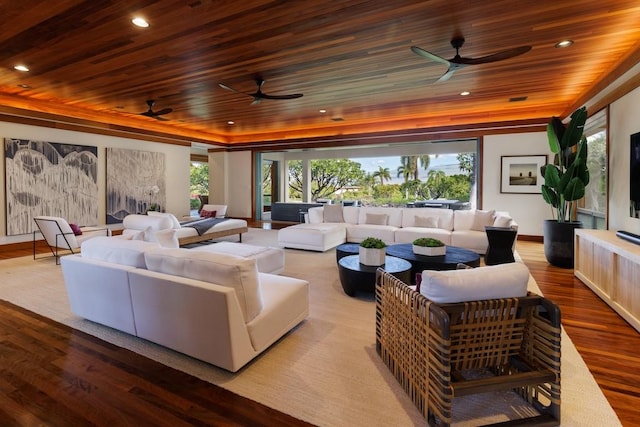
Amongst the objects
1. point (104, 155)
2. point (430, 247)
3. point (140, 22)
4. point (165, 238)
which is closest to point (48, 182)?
point (104, 155)

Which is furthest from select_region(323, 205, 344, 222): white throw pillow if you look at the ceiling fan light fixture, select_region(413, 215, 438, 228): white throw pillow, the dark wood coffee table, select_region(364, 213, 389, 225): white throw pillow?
the ceiling fan light fixture

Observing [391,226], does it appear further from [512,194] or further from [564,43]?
[564,43]

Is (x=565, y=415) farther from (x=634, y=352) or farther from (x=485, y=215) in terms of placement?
(x=485, y=215)

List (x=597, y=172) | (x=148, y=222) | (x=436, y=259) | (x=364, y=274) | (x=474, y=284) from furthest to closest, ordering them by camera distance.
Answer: (x=148, y=222) < (x=597, y=172) < (x=436, y=259) < (x=364, y=274) < (x=474, y=284)

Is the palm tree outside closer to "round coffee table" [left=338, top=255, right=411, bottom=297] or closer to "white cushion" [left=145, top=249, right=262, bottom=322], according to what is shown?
"round coffee table" [left=338, top=255, right=411, bottom=297]

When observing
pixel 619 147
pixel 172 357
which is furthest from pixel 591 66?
pixel 172 357

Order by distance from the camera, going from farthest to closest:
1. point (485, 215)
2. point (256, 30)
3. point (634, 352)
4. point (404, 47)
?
point (485, 215), point (404, 47), point (256, 30), point (634, 352)

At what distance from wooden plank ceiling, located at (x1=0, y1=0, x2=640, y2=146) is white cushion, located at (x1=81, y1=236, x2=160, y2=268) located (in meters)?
2.02

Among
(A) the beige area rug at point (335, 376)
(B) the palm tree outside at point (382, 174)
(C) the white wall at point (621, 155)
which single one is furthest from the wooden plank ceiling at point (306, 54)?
(B) the palm tree outside at point (382, 174)

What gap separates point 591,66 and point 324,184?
1048 cm

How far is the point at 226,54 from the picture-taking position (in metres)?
4.01

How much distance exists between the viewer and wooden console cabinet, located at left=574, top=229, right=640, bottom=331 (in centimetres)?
306

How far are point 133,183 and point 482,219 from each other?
7781 mm

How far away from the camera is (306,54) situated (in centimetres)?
404
